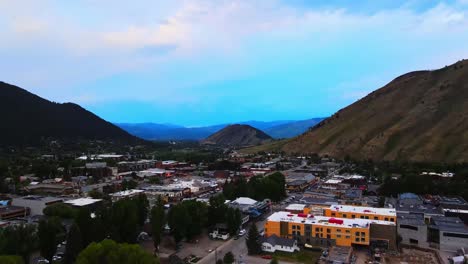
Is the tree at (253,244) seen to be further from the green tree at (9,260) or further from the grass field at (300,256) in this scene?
the green tree at (9,260)

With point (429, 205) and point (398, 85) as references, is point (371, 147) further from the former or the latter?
point (429, 205)

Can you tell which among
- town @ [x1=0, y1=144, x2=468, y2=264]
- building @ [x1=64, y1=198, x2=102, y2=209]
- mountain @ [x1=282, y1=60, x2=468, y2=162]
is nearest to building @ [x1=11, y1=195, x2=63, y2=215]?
town @ [x1=0, y1=144, x2=468, y2=264]

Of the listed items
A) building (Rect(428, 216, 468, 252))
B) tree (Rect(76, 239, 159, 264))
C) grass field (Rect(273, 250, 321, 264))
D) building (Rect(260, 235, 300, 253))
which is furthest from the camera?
building (Rect(428, 216, 468, 252))

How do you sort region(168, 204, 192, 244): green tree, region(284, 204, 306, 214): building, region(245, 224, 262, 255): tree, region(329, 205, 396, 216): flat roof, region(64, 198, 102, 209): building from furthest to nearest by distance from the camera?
region(64, 198, 102, 209): building, region(284, 204, 306, 214): building, region(329, 205, 396, 216): flat roof, region(168, 204, 192, 244): green tree, region(245, 224, 262, 255): tree

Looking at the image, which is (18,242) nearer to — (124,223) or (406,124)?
(124,223)

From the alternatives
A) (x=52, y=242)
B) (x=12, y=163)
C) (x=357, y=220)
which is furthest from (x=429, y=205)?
(x=12, y=163)

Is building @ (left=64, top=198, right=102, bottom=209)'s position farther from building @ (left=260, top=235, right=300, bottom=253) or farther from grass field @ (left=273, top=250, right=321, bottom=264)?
grass field @ (left=273, top=250, right=321, bottom=264)

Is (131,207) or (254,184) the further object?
(254,184)
